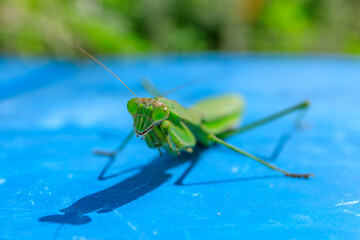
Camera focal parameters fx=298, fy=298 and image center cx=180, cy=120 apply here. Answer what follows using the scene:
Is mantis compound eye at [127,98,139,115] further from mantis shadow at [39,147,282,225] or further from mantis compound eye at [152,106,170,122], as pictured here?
mantis shadow at [39,147,282,225]

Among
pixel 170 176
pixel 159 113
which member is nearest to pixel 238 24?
pixel 170 176

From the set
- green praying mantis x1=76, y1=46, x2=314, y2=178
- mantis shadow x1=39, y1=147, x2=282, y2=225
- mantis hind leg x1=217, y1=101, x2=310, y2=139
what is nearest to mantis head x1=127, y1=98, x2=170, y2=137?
green praying mantis x1=76, y1=46, x2=314, y2=178

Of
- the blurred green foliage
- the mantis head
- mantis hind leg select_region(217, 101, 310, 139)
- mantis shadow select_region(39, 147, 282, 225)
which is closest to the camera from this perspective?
mantis shadow select_region(39, 147, 282, 225)

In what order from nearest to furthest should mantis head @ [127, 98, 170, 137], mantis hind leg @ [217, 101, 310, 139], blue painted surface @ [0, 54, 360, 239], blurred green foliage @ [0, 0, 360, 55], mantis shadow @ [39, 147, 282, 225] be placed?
blue painted surface @ [0, 54, 360, 239] < mantis shadow @ [39, 147, 282, 225] < mantis head @ [127, 98, 170, 137] < mantis hind leg @ [217, 101, 310, 139] < blurred green foliage @ [0, 0, 360, 55]

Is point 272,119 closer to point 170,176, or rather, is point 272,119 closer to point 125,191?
point 170,176

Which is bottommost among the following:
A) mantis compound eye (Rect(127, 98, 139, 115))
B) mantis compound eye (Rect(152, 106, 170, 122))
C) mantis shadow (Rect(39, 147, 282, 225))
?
mantis shadow (Rect(39, 147, 282, 225))

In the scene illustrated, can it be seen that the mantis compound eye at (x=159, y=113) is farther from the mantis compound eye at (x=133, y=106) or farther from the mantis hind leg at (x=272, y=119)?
the mantis hind leg at (x=272, y=119)

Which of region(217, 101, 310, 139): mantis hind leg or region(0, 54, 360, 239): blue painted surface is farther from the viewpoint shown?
region(217, 101, 310, 139): mantis hind leg

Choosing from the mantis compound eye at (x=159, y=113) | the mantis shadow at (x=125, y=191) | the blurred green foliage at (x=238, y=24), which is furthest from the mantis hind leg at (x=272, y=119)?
the blurred green foliage at (x=238, y=24)
